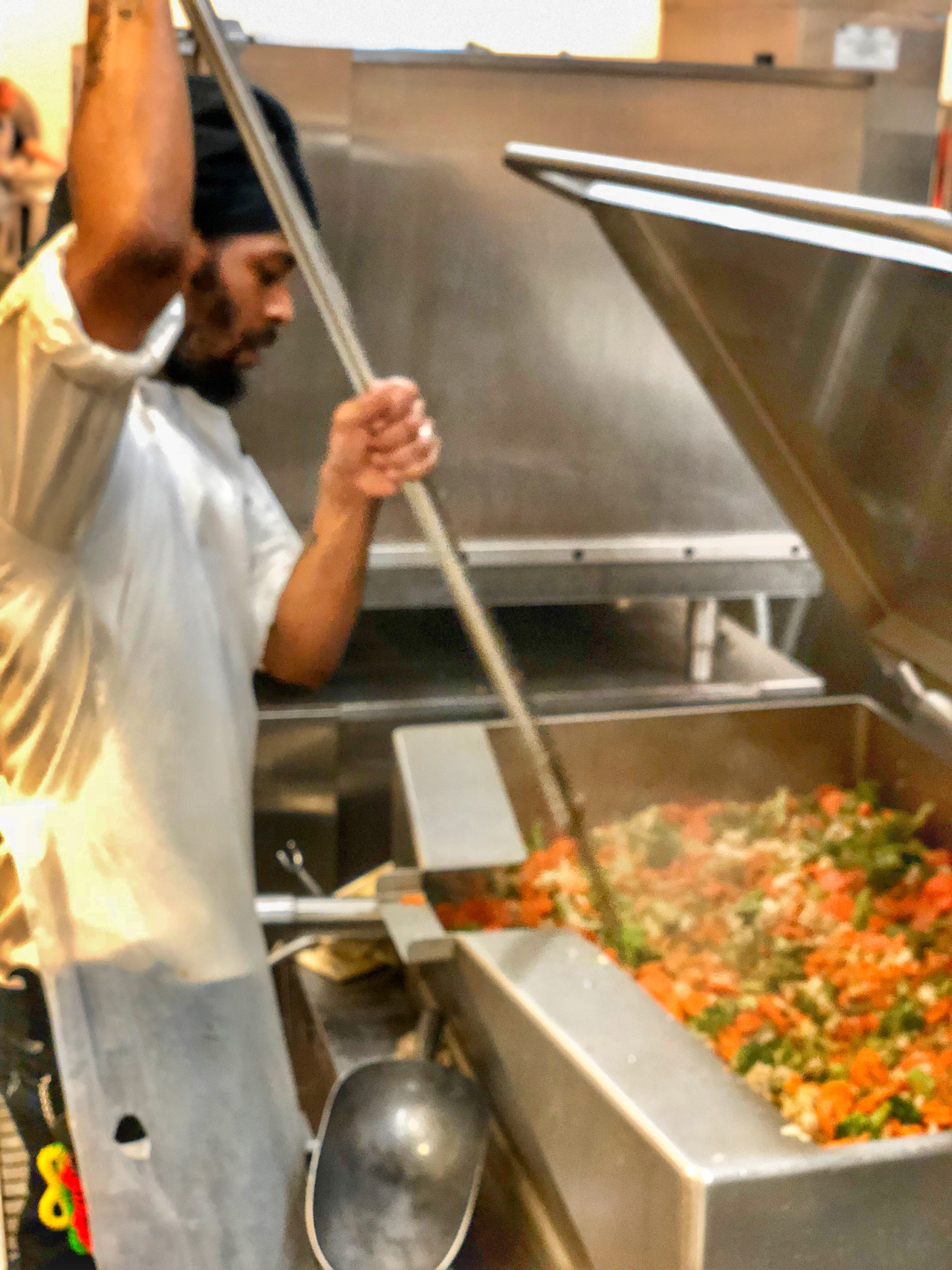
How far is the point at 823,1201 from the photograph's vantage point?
2.12 ft

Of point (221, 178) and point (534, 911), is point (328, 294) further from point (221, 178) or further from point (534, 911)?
point (534, 911)

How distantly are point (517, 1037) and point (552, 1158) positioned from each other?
0.08 meters

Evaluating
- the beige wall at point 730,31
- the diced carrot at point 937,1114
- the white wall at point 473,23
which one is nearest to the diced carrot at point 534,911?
the diced carrot at point 937,1114

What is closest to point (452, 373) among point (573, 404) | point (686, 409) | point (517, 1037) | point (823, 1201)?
point (573, 404)

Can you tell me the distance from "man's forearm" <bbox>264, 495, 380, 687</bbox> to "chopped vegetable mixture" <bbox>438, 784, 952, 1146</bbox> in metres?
0.27

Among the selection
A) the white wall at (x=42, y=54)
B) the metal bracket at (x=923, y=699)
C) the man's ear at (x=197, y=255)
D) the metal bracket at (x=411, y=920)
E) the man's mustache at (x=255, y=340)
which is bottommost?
the metal bracket at (x=411, y=920)

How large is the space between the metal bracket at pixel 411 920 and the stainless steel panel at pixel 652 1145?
0.02 m

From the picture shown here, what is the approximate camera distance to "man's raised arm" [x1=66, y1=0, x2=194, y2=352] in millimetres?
664

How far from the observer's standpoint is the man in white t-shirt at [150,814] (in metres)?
0.90

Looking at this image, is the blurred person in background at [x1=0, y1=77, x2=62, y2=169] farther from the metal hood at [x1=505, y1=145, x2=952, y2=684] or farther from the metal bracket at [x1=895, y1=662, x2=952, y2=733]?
the metal bracket at [x1=895, y1=662, x2=952, y2=733]

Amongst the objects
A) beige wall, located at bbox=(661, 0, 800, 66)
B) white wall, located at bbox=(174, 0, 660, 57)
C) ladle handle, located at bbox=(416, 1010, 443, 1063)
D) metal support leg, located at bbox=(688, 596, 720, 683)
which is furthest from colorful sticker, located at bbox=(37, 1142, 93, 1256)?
white wall, located at bbox=(174, 0, 660, 57)

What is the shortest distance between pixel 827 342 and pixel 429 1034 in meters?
0.63

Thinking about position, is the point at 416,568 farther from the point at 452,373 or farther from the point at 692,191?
the point at 692,191

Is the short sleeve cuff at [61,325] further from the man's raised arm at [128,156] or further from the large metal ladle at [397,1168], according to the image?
the large metal ladle at [397,1168]
